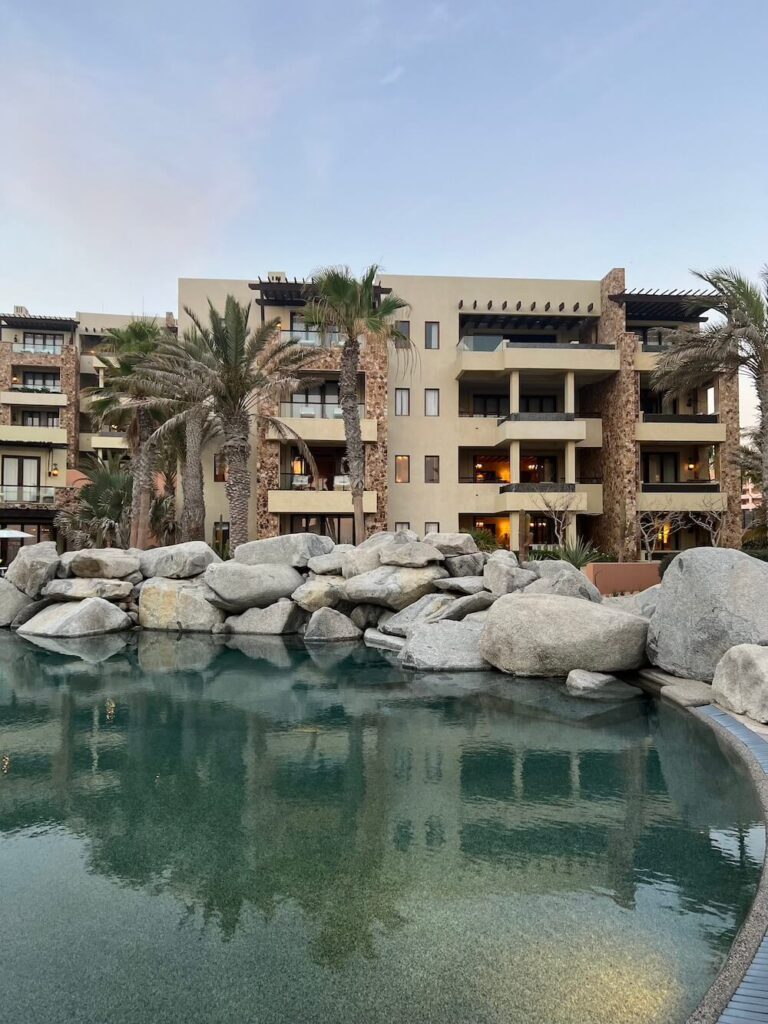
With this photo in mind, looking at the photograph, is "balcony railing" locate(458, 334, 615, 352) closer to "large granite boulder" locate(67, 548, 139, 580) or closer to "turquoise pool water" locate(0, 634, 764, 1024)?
"large granite boulder" locate(67, 548, 139, 580)

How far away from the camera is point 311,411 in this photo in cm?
3048

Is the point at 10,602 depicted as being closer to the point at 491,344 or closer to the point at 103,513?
the point at 103,513

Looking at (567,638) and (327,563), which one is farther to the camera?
(327,563)

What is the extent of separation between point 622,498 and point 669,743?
944 inches

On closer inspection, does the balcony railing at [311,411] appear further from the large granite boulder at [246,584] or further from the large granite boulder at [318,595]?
the large granite boulder at [318,595]

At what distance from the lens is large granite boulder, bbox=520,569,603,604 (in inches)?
571

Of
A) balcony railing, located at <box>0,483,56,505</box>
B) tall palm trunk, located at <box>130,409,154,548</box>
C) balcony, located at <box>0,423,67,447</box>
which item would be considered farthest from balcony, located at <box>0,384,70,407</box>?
tall palm trunk, located at <box>130,409,154,548</box>

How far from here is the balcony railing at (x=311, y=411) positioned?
30.2 metres

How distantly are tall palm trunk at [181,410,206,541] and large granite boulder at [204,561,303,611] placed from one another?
7564 millimetres

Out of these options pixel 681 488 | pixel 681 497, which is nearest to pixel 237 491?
pixel 681 497

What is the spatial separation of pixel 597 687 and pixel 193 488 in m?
19.0

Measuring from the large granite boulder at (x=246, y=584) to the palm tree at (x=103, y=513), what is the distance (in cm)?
1354

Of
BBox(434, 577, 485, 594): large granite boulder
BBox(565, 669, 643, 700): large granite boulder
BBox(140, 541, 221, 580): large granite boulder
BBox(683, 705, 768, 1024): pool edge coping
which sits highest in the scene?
BBox(140, 541, 221, 580): large granite boulder

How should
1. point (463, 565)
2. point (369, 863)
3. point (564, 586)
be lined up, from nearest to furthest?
point (369, 863)
point (564, 586)
point (463, 565)
